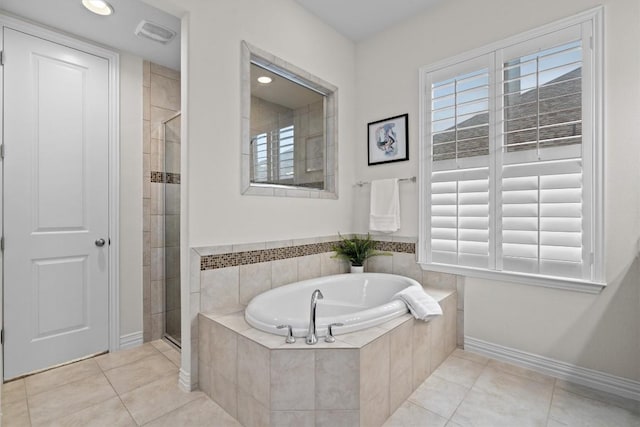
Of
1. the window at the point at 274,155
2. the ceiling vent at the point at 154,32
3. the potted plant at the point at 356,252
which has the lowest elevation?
the potted plant at the point at 356,252

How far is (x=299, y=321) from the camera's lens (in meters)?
1.59

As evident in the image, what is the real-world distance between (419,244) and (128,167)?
8.19ft

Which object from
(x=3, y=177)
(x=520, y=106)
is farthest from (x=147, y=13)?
(x=520, y=106)

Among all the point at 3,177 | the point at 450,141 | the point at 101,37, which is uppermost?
the point at 101,37

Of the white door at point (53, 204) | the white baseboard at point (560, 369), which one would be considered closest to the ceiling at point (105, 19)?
the white door at point (53, 204)

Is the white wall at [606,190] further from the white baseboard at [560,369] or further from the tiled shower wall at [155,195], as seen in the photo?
the tiled shower wall at [155,195]

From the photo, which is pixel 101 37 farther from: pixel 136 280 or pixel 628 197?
pixel 628 197

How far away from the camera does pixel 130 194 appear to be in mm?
2602

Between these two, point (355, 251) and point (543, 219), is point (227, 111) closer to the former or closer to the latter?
point (355, 251)

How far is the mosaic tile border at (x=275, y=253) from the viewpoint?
79.6 inches

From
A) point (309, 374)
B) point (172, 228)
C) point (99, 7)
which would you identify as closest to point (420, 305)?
point (309, 374)

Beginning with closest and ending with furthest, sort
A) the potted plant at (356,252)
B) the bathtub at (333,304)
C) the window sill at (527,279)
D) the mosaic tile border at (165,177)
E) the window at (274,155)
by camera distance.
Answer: the bathtub at (333,304) → the window sill at (527,279) → the window at (274,155) → the mosaic tile border at (165,177) → the potted plant at (356,252)

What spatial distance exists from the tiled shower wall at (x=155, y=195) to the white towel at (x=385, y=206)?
1714 millimetres

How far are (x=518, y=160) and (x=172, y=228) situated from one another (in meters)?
2.68
